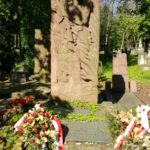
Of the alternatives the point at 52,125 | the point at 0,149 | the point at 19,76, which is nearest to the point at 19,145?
the point at 0,149

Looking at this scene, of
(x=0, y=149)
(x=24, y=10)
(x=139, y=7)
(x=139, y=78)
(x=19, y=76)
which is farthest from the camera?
(x=139, y=7)

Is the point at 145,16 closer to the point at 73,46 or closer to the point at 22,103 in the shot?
the point at 73,46

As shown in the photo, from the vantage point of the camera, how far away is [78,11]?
11141 mm

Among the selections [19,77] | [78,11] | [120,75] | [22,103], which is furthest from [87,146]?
[120,75]

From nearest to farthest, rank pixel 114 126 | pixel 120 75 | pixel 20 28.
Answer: pixel 114 126, pixel 120 75, pixel 20 28

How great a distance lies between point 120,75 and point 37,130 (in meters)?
11.1

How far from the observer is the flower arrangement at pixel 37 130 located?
6883mm

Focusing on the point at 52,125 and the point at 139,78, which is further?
the point at 139,78

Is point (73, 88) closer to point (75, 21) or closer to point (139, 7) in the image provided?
point (75, 21)

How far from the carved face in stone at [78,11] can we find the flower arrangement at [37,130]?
4.27 m

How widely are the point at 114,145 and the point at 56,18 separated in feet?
16.0

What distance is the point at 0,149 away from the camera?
6.40m

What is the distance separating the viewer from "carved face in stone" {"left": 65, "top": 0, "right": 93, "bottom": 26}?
36.5ft

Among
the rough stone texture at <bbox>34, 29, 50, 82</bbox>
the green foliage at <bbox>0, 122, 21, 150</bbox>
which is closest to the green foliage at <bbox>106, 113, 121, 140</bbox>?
the green foliage at <bbox>0, 122, 21, 150</bbox>
